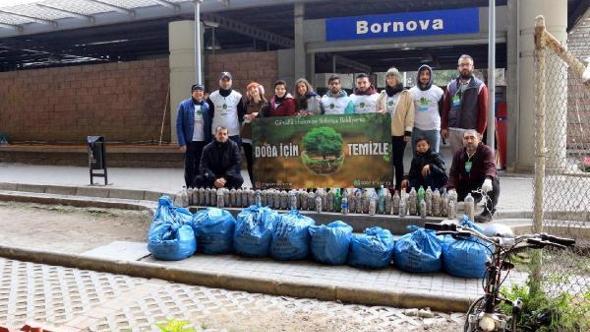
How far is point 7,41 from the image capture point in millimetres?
18672

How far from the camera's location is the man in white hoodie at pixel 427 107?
7.05m

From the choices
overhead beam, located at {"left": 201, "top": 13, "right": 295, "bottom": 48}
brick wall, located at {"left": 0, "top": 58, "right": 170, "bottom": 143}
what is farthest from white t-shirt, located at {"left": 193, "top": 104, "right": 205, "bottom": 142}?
overhead beam, located at {"left": 201, "top": 13, "right": 295, "bottom": 48}

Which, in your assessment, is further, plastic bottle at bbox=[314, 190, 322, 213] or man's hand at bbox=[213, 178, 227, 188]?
man's hand at bbox=[213, 178, 227, 188]

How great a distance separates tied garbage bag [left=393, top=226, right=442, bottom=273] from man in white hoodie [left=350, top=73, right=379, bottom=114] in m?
2.47

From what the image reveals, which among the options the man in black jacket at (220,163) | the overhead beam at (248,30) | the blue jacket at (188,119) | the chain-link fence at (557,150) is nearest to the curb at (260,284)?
the chain-link fence at (557,150)

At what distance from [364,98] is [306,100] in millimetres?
805

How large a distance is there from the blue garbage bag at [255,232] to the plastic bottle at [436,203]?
1807mm

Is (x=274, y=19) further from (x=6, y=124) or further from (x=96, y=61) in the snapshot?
(x=96, y=61)

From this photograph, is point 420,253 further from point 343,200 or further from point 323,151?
point 323,151

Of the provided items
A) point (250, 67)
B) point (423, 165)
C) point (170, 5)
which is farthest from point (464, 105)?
point (170, 5)

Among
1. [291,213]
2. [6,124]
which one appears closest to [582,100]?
[291,213]

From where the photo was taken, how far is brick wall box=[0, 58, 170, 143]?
15023 millimetres

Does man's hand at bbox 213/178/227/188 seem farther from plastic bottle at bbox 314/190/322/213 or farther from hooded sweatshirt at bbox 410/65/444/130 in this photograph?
hooded sweatshirt at bbox 410/65/444/130

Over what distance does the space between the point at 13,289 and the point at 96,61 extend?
21.3m
